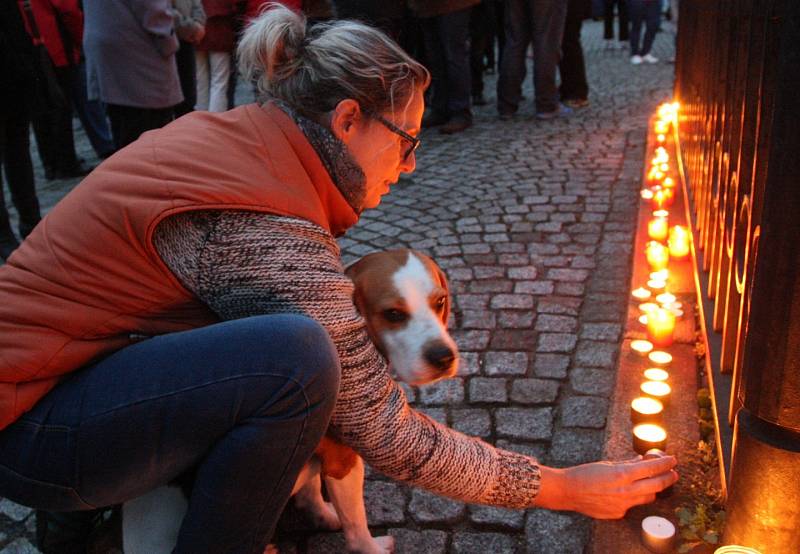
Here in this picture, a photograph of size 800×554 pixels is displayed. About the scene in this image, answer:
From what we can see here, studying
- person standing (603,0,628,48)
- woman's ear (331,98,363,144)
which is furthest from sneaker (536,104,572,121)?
person standing (603,0,628,48)

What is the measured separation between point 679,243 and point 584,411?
5.50ft

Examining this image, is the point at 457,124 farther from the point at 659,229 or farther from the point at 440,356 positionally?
the point at 440,356

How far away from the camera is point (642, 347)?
3230 millimetres

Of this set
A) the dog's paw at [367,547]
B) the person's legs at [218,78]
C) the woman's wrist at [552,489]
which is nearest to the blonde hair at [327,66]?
the woman's wrist at [552,489]

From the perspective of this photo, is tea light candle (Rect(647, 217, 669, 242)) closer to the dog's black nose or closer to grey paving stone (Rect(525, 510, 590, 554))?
grey paving stone (Rect(525, 510, 590, 554))

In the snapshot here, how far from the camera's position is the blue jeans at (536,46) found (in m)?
8.22

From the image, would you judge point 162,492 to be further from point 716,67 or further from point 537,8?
point 537,8

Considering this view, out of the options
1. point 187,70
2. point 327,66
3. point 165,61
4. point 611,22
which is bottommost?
point 611,22

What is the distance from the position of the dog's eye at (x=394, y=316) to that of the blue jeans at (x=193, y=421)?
50 centimetres

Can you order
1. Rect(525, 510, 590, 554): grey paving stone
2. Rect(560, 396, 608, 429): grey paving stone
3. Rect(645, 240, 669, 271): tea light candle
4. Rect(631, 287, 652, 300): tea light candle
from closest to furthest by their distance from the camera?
Rect(525, 510, 590, 554): grey paving stone < Rect(560, 396, 608, 429): grey paving stone < Rect(631, 287, 652, 300): tea light candle < Rect(645, 240, 669, 271): tea light candle

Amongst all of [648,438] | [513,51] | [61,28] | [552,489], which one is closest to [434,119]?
[513,51]

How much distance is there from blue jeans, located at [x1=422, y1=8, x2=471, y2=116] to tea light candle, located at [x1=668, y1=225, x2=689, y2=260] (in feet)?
15.6

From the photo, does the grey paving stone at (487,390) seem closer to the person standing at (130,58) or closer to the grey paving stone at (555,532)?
the grey paving stone at (555,532)

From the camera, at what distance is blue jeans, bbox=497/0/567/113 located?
27.0 feet
